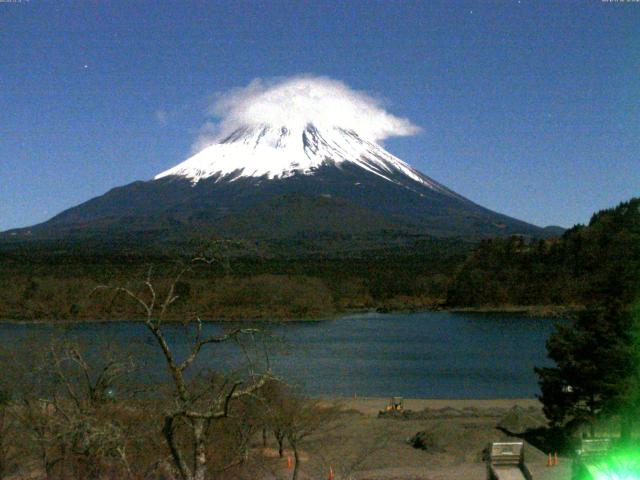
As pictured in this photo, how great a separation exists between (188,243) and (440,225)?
132 metres

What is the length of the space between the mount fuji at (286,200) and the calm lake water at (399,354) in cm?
5328

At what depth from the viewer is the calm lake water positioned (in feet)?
95.0

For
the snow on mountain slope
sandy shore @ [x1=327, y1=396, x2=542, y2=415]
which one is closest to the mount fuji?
the snow on mountain slope

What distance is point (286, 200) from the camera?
443 feet

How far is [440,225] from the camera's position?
138 meters

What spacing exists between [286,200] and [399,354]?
3814 inches

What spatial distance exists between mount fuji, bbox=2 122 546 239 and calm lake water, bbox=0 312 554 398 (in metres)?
53.3

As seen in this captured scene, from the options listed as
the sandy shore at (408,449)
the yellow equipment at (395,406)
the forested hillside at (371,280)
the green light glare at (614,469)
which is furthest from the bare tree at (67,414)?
the forested hillside at (371,280)

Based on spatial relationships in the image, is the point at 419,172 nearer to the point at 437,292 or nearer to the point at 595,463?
the point at 437,292

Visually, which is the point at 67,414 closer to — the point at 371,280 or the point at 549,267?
the point at 549,267

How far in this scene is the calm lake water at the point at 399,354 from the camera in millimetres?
28953

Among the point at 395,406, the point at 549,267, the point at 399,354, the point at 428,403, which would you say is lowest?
the point at 428,403

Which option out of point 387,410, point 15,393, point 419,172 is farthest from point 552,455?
point 419,172

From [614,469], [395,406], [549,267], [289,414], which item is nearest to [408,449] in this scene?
[289,414]
